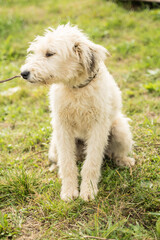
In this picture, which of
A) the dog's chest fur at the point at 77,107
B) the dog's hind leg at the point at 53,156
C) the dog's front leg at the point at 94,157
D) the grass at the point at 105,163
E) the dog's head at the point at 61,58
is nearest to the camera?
the grass at the point at 105,163

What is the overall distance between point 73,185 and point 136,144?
1.19 meters

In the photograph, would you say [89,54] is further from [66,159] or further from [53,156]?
[53,156]

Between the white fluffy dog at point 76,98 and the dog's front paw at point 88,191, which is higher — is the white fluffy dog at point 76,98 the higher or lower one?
the higher one

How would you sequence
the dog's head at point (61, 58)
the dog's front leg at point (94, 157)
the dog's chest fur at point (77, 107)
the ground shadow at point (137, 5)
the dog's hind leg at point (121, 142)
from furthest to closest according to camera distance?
1. the ground shadow at point (137, 5)
2. the dog's hind leg at point (121, 142)
3. the dog's front leg at point (94, 157)
4. the dog's chest fur at point (77, 107)
5. the dog's head at point (61, 58)

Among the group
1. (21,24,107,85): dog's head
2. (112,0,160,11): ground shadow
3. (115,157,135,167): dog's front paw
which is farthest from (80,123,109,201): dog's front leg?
(112,0,160,11): ground shadow

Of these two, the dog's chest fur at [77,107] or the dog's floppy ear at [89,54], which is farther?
the dog's chest fur at [77,107]

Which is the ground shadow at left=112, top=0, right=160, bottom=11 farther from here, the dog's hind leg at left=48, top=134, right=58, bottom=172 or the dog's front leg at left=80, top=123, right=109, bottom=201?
the dog's front leg at left=80, top=123, right=109, bottom=201

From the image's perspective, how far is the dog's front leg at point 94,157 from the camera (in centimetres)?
315

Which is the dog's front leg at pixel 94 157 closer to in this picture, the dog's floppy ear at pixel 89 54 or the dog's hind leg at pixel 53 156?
the dog's hind leg at pixel 53 156

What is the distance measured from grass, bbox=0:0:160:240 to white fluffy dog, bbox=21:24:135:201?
24 cm

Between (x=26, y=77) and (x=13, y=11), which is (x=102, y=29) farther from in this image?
(x=26, y=77)

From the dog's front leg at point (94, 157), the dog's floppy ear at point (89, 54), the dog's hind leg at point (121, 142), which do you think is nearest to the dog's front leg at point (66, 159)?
the dog's front leg at point (94, 157)

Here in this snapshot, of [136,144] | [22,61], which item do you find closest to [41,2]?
[22,61]

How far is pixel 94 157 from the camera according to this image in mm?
3191
